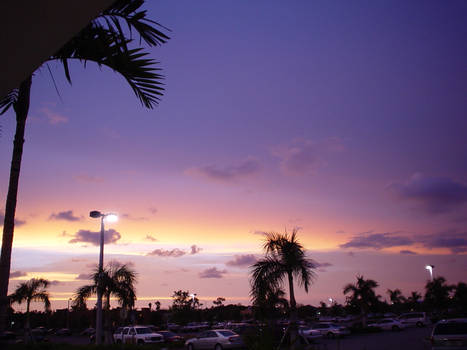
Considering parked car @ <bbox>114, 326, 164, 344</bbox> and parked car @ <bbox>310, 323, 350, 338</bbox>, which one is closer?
parked car @ <bbox>114, 326, 164, 344</bbox>

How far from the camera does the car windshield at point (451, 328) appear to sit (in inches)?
557

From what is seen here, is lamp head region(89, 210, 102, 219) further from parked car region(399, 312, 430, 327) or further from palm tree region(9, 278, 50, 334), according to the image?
parked car region(399, 312, 430, 327)

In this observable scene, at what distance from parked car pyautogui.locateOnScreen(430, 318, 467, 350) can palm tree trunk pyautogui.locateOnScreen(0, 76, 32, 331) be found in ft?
44.7

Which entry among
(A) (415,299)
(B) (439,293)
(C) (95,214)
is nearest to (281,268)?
(C) (95,214)

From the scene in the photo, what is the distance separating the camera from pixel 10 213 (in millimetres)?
7789

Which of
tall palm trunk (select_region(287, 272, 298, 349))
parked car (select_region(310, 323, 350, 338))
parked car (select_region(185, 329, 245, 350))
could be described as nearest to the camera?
tall palm trunk (select_region(287, 272, 298, 349))

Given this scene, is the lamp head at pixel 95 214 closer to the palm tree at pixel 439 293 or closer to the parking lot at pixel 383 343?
the parking lot at pixel 383 343

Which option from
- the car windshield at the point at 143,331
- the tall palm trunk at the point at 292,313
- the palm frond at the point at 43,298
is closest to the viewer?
the tall palm trunk at the point at 292,313

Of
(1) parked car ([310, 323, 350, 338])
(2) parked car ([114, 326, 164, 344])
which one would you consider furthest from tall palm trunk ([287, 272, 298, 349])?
(1) parked car ([310, 323, 350, 338])

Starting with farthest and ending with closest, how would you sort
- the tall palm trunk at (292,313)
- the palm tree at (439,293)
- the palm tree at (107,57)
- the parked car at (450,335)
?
the palm tree at (439,293) → the tall palm trunk at (292,313) → the parked car at (450,335) → the palm tree at (107,57)

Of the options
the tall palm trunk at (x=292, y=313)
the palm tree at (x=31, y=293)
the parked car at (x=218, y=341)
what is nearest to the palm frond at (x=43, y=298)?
the palm tree at (x=31, y=293)

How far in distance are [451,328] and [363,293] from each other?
119ft

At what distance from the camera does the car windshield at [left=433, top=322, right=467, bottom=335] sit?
557 inches

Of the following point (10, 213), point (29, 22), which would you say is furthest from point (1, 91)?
point (10, 213)
